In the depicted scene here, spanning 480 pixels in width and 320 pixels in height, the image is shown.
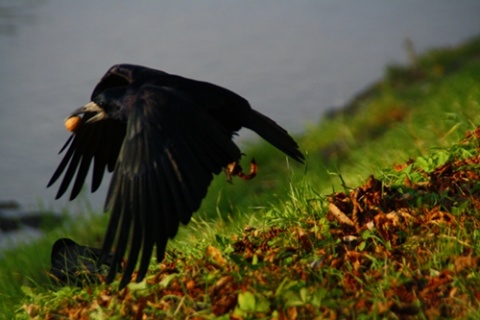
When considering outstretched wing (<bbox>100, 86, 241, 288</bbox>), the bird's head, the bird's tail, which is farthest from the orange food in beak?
the bird's tail

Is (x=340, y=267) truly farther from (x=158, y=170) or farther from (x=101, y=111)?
(x=101, y=111)

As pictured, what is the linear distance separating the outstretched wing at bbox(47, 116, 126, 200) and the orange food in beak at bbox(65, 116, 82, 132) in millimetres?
121

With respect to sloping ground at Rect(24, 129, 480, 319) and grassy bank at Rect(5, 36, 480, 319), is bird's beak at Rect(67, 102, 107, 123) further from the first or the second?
sloping ground at Rect(24, 129, 480, 319)

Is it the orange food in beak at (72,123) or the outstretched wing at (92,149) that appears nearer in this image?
the orange food in beak at (72,123)

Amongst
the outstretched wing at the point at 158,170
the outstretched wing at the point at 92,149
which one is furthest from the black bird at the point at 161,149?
the outstretched wing at the point at 92,149

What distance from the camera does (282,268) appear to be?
4441mm

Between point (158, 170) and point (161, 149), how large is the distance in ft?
0.38

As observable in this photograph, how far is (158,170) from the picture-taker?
465cm

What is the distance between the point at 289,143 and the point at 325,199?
25.9 inches

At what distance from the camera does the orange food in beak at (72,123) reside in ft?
18.9

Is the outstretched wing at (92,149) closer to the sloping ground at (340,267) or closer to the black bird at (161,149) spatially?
the black bird at (161,149)

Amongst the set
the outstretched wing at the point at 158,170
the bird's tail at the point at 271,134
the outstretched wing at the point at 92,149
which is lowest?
the bird's tail at the point at 271,134

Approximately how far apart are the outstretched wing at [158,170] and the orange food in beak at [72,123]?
0.84 meters

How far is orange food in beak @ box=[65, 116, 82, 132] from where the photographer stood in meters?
5.75
